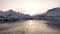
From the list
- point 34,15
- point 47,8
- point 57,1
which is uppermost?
point 57,1

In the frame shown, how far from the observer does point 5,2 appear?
2.81m

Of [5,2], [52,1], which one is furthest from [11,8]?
[52,1]

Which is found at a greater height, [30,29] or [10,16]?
[10,16]

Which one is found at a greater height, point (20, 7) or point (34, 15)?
point (20, 7)

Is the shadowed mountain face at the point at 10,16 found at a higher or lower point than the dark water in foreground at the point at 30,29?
higher

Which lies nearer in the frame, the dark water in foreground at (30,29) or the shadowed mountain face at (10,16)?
the dark water in foreground at (30,29)

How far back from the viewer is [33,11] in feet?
9.00

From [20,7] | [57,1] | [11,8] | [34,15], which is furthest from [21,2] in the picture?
[57,1]

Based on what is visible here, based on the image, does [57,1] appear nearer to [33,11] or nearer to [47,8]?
[47,8]

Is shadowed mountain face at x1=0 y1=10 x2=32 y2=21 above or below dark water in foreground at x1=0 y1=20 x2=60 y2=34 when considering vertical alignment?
above

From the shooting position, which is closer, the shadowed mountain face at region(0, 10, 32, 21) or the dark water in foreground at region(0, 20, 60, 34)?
the dark water in foreground at region(0, 20, 60, 34)

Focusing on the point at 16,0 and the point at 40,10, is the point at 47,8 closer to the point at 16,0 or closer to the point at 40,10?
the point at 40,10

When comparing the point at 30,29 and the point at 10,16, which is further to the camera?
the point at 10,16

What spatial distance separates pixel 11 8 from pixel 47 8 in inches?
37.7
